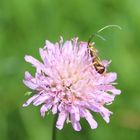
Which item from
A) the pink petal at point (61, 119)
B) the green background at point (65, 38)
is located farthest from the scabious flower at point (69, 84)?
the green background at point (65, 38)

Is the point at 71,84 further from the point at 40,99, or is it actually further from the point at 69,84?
the point at 40,99

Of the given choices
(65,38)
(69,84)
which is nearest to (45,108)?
(69,84)

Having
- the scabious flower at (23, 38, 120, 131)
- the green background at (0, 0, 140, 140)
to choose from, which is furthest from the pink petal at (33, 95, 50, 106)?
the green background at (0, 0, 140, 140)

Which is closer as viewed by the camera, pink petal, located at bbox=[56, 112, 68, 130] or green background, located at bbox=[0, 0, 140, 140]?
pink petal, located at bbox=[56, 112, 68, 130]

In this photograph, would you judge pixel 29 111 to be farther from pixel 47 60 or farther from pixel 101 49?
pixel 47 60

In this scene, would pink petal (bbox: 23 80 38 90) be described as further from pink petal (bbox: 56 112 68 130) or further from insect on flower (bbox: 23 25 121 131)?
pink petal (bbox: 56 112 68 130)

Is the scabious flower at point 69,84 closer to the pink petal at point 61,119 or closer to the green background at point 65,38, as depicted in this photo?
the pink petal at point 61,119

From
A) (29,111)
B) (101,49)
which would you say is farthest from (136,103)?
(29,111)
